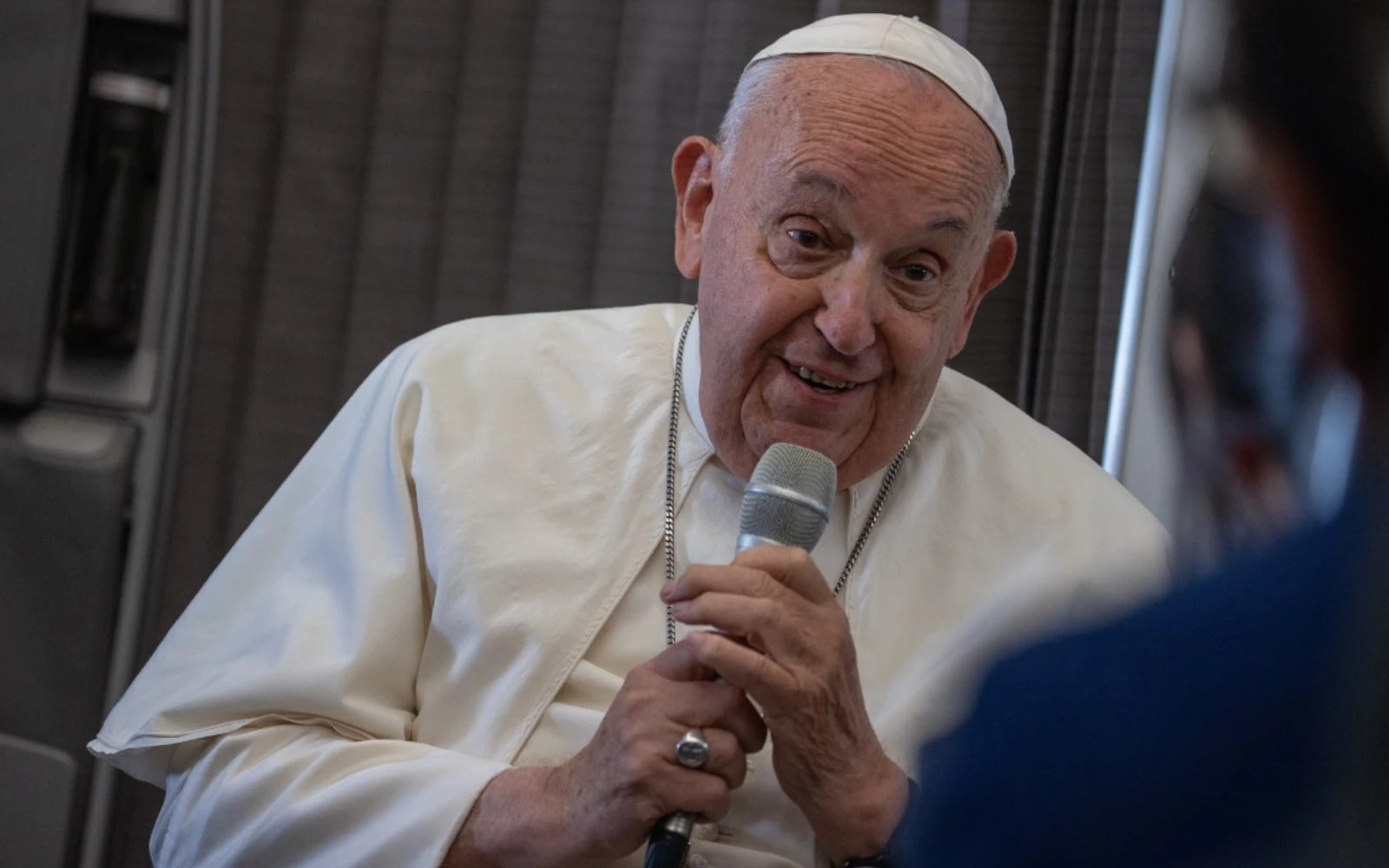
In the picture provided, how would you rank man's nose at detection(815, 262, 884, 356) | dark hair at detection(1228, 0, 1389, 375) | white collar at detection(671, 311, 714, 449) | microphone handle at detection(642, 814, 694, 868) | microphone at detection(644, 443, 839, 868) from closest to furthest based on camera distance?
dark hair at detection(1228, 0, 1389, 375) → microphone handle at detection(642, 814, 694, 868) → microphone at detection(644, 443, 839, 868) → man's nose at detection(815, 262, 884, 356) → white collar at detection(671, 311, 714, 449)

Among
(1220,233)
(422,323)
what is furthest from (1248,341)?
(422,323)

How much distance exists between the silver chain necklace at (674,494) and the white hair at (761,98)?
350mm

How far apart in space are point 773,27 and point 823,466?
1.69 metres

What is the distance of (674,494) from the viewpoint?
7.57 ft

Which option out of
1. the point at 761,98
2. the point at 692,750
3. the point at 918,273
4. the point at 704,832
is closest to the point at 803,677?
the point at 692,750

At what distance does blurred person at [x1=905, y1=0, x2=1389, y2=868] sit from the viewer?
2.72ft

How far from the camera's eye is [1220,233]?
94 cm

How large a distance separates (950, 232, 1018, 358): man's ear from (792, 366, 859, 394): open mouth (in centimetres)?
27

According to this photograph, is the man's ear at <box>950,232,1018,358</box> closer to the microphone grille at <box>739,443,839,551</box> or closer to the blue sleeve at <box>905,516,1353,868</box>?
the microphone grille at <box>739,443,839,551</box>

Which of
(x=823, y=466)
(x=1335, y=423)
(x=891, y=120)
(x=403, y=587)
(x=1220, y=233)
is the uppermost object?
(x=891, y=120)

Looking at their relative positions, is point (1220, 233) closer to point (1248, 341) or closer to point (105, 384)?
point (1248, 341)

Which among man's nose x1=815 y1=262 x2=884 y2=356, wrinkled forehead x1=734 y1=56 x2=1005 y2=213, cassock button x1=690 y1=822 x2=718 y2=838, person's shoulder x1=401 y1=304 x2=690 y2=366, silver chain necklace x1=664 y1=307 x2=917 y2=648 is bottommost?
cassock button x1=690 y1=822 x2=718 y2=838

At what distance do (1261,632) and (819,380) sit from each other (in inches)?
49.9

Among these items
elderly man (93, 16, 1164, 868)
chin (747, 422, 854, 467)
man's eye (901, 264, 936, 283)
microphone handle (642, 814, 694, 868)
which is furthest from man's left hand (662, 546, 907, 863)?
man's eye (901, 264, 936, 283)
